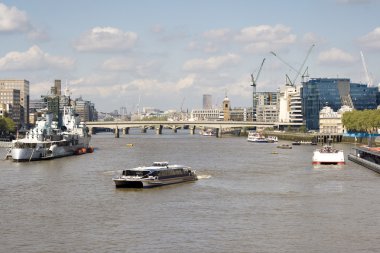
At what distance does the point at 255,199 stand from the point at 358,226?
13.0 metres

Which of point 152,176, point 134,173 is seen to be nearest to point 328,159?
point 152,176

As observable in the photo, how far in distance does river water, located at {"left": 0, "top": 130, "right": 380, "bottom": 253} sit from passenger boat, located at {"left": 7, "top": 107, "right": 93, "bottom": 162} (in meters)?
22.3

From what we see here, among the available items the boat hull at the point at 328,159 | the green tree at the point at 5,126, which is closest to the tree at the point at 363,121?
the boat hull at the point at 328,159

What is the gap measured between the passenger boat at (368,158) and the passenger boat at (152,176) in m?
23.3

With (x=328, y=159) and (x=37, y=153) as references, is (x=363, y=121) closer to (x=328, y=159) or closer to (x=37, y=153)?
(x=328, y=159)

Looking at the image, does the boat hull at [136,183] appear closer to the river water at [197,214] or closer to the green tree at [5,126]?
the river water at [197,214]

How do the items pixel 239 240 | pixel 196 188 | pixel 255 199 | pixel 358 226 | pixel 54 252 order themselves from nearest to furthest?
pixel 54 252 → pixel 239 240 → pixel 358 226 → pixel 255 199 → pixel 196 188

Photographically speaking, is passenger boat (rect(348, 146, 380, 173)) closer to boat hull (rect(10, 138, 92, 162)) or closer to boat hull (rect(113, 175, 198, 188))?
boat hull (rect(113, 175, 198, 188))

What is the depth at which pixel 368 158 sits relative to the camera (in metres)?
90.4

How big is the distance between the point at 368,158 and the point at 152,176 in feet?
126

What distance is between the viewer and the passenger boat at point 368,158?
8076 centimetres

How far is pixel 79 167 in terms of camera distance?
3396 inches

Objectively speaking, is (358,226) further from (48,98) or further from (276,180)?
(48,98)

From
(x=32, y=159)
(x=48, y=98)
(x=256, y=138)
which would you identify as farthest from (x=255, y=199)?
(x=256, y=138)
